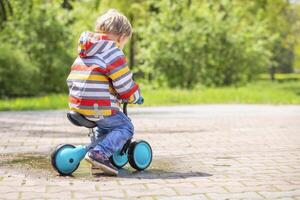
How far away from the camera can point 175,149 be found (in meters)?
7.04

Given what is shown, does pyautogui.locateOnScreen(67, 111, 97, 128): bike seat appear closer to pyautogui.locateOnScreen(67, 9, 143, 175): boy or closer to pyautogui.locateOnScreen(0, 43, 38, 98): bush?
pyautogui.locateOnScreen(67, 9, 143, 175): boy

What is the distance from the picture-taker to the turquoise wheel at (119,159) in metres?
5.47

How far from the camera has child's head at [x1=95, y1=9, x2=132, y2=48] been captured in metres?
5.33

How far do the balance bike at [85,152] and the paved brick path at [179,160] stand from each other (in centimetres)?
10

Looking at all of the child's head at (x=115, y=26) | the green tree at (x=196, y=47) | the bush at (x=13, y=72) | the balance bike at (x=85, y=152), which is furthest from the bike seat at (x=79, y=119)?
the green tree at (x=196, y=47)

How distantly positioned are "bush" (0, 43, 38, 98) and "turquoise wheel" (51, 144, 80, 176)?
15.1 meters

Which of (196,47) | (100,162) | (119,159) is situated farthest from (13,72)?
(100,162)

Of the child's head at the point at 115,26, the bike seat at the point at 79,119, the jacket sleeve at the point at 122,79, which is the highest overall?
the child's head at the point at 115,26

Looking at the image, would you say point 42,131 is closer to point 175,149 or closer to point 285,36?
point 175,149

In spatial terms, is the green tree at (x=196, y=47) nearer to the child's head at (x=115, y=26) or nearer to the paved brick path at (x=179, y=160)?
the paved brick path at (x=179, y=160)

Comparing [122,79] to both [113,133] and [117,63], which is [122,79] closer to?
[117,63]

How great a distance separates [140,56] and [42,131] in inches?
594

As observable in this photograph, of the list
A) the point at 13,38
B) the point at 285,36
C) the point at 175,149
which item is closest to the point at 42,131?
the point at 175,149

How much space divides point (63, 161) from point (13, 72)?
15754 millimetres
